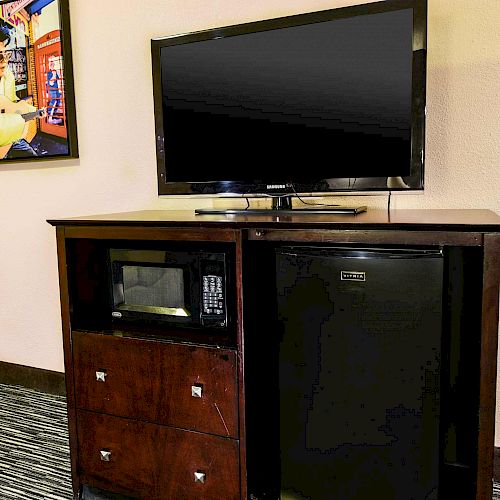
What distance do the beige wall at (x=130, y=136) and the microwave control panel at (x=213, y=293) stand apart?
2.02ft

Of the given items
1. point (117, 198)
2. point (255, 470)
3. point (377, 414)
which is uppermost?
point (117, 198)

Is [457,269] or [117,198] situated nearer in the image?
[457,269]

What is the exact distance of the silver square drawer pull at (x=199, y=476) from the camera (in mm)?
1505

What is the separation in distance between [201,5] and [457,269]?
1346 mm

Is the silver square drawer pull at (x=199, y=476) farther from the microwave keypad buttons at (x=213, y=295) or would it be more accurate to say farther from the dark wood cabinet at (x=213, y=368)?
the microwave keypad buttons at (x=213, y=295)

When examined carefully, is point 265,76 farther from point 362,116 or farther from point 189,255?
point 189,255

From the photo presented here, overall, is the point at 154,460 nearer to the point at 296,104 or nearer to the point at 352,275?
the point at 352,275

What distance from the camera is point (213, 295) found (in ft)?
5.07

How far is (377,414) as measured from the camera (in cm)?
135

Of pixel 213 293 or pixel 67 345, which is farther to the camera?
pixel 67 345

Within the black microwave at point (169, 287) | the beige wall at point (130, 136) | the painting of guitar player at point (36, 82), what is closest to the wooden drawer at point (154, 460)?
the black microwave at point (169, 287)

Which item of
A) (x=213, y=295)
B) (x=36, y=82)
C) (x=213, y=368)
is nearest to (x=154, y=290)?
(x=213, y=295)

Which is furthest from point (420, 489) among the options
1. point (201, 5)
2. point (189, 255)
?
point (201, 5)

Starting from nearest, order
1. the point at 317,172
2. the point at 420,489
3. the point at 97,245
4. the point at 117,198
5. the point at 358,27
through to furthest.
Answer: the point at 420,489, the point at 358,27, the point at 317,172, the point at 97,245, the point at 117,198
